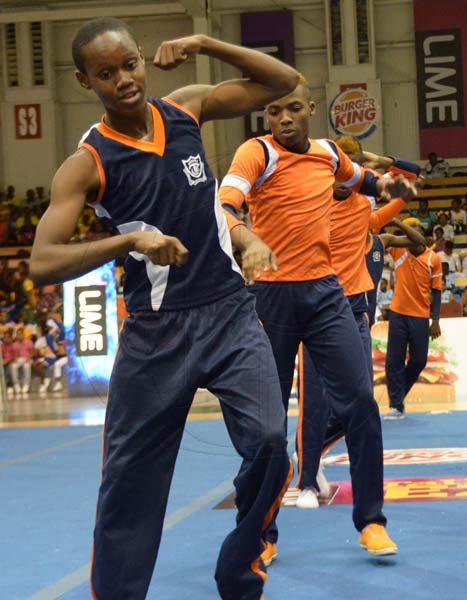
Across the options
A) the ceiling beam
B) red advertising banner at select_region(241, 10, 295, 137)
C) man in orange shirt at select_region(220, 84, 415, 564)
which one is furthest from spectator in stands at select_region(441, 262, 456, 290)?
man in orange shirt at select_region(220, 84, 415, 564)

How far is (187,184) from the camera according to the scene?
11.8 ft

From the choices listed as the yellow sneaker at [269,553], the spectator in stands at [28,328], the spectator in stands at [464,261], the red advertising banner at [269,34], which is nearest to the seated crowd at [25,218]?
the red advertising banner at [269,34]

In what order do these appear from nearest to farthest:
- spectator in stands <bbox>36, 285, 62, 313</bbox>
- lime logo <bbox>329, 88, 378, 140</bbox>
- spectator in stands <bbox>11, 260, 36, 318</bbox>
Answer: spectator in stands <bbox>36, 285, 62, 313</bbox> → spectator in stands <bbox>11, 260, 36, 318</bbox> → lime logo <bbox>329, 88, 378, 140</bbox>

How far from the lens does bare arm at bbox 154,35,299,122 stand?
374 cm

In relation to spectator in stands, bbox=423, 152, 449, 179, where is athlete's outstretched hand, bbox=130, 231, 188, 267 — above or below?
below

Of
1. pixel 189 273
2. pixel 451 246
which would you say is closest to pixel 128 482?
pixel 189 273

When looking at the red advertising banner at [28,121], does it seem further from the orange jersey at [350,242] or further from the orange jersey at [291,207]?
the orange jersey at [291,207]

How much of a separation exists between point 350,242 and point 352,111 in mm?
19373

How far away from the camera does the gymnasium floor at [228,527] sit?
4547mm

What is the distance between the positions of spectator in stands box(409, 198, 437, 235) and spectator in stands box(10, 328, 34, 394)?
8.94 metres

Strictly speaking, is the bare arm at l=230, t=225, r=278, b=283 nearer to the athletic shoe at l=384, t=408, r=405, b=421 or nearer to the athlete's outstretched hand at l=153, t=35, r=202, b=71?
the athlete's outstretched hand at l=153, t=35, r=202, b=71

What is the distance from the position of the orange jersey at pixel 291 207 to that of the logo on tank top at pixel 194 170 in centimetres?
145

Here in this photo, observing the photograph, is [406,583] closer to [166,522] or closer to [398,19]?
[166,522]

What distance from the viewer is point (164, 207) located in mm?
3559
